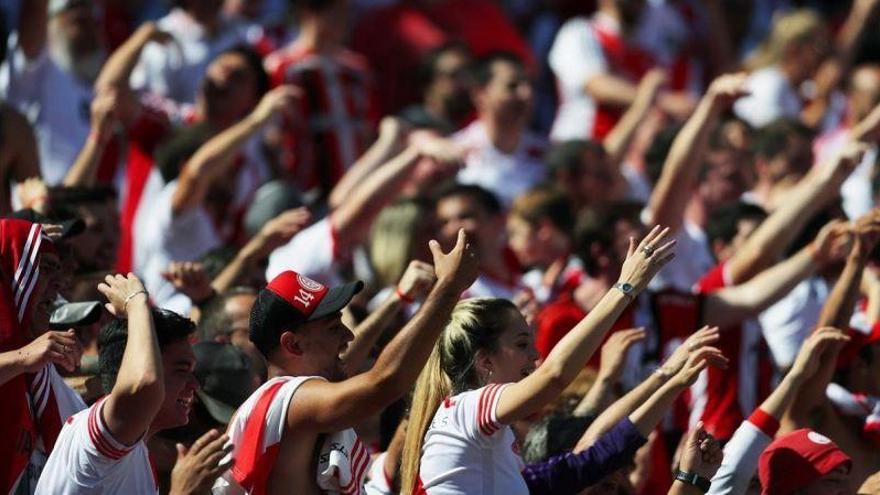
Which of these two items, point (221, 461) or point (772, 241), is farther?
point (772, 241)

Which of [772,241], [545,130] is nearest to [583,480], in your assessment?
[772,241]

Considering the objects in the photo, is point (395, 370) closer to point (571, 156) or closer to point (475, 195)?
point (475, 195)

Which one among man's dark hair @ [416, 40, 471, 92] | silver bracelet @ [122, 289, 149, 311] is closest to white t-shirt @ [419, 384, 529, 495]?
silver bracelet @ [122, 289, 149, 311]

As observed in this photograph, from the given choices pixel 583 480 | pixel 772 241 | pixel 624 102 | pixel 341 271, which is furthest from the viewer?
pixel 624 102

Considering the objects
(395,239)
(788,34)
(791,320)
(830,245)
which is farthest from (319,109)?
(830,245)

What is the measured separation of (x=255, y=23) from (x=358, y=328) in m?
6.26

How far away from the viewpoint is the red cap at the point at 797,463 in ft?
21.7

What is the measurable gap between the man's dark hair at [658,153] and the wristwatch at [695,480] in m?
5.11

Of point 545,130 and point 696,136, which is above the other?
point 696,136

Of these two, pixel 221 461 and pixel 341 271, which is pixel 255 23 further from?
pixel 221 461

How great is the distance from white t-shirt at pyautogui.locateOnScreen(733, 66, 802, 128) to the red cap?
6823mm

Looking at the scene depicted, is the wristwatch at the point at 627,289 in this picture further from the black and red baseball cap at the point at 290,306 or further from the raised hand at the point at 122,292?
the raised hand at the point at 122,292

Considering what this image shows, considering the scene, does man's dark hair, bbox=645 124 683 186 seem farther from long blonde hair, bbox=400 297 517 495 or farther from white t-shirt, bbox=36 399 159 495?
white t-shirt, bbox=36 399 159 495

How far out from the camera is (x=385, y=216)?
386 inches
